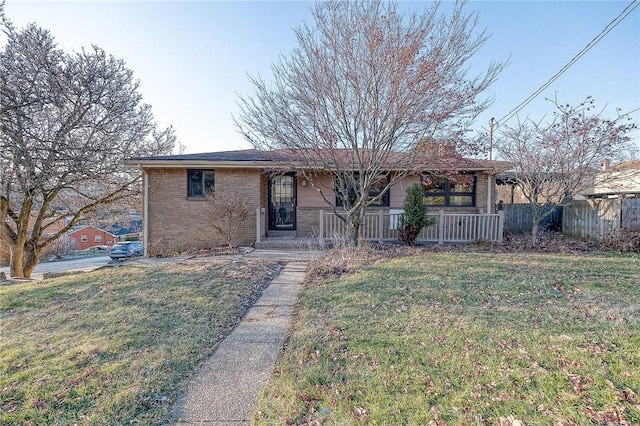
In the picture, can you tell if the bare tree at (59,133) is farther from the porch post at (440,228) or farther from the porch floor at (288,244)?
the porch post at (440,228)

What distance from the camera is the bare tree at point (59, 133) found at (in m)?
Result: 8.04

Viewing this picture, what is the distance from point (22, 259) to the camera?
1079cm

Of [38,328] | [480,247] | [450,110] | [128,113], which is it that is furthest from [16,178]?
[480,247]

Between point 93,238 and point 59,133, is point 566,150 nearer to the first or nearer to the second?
point 59,133

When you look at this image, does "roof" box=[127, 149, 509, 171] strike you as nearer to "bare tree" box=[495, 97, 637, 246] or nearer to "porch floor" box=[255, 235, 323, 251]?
"bare tree" box=[495, 97, 637, 246]

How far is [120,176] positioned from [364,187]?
9627mm

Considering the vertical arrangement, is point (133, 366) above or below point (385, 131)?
below

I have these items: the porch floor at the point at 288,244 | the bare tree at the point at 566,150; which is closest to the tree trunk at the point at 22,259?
the porch floor at the point at 288,244

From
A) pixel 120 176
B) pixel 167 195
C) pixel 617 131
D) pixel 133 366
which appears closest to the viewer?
pixel 133 366

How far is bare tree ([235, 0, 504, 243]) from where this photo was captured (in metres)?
6.36

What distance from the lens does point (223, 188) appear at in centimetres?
1036

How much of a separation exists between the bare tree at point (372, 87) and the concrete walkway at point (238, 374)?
170 inches

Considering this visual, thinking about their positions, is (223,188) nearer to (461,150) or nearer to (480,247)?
(461,150)

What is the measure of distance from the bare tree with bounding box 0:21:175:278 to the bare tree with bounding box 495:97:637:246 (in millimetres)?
13766
